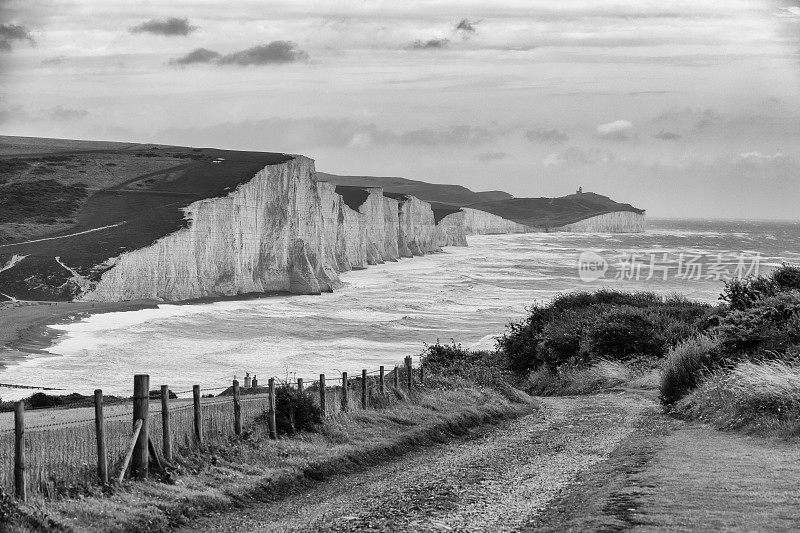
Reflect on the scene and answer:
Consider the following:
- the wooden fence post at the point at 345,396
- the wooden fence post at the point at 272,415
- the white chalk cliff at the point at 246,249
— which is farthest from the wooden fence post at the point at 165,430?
the white chalk cliff at the point at 246,249

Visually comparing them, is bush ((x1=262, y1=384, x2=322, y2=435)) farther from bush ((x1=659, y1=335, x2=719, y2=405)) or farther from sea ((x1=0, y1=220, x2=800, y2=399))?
sea ((x1=0, y1=220, x2=800, y2=399))

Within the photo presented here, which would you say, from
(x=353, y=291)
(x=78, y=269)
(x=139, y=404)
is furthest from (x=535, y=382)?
(x=353, y=291)

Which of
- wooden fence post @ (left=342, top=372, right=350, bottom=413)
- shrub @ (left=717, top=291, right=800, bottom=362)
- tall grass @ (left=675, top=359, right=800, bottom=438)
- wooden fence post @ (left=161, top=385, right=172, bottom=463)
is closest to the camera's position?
wooden fence post @ (left=161, top=385, right=172, bottom=463)

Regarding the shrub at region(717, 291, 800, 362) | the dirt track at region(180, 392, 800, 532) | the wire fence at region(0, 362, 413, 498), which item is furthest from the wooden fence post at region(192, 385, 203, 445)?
the shrub at region(717, 291, 800, 362)

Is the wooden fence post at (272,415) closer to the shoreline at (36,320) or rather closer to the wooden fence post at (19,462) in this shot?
the wooden fence post at (19,462)

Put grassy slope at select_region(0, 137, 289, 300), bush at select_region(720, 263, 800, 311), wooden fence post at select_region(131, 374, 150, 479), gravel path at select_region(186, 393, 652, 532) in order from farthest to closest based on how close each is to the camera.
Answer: grassy slope at select_region(0, 137, 289, 300) < bush at select_region(720, 263, 800, 311) < wooden fence post at select_region(131, 374, 150, 479) < gravel path at select_region(186, 393, 652, 532)

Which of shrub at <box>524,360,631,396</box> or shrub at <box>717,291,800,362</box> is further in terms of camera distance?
shrub at <box>524,360,631,396</box>

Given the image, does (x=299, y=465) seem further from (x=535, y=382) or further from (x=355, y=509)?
(x=535, y=382)
